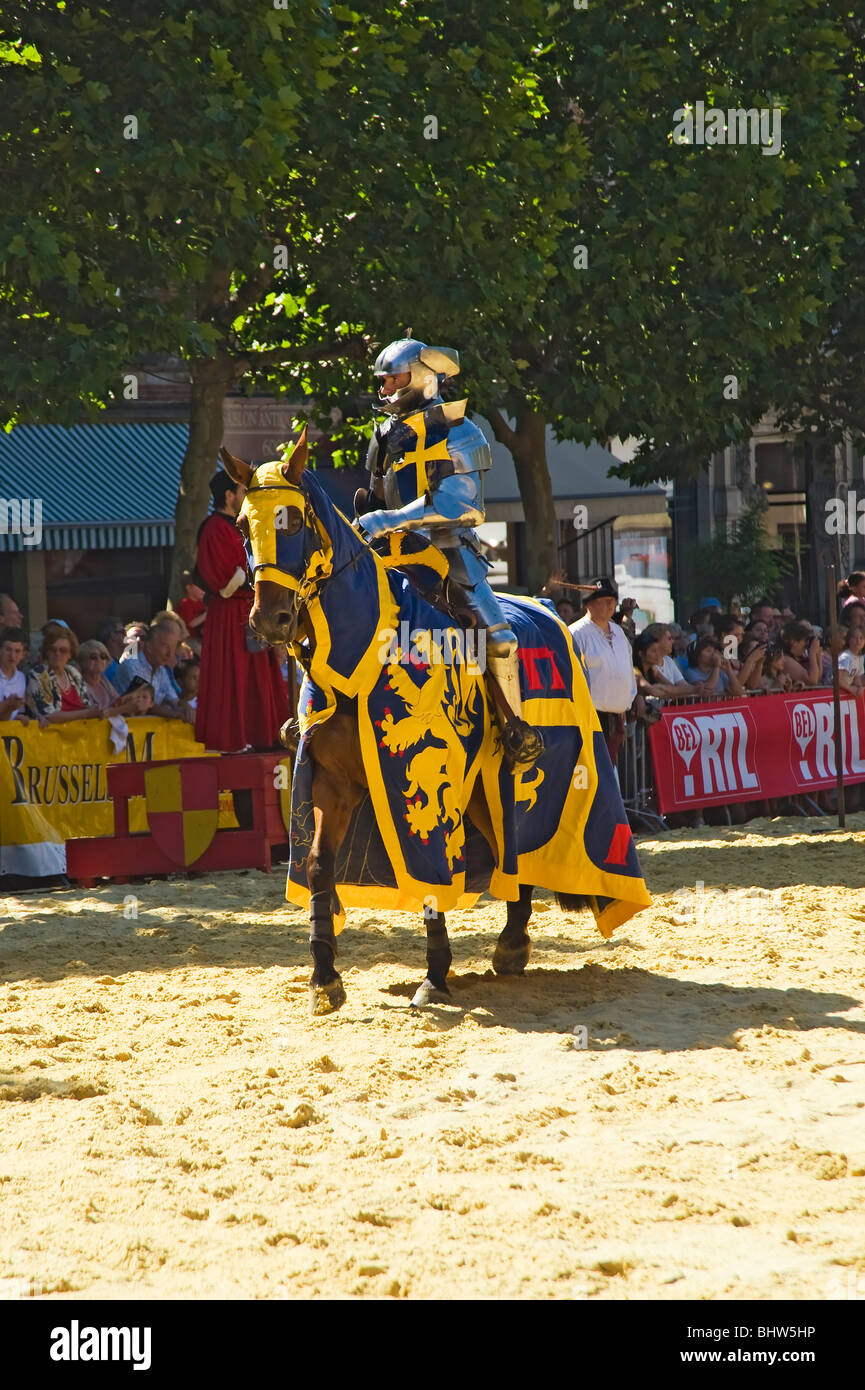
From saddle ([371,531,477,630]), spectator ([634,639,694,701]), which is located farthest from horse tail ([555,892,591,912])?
Result: spectator ([634,639,694,701])

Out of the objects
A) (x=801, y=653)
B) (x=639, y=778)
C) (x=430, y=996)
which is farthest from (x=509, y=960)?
(x=801, y=653)

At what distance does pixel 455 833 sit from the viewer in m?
8.21

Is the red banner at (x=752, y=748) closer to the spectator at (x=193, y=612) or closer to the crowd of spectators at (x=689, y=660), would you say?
the crowd of spectators at (x=689, y=660)

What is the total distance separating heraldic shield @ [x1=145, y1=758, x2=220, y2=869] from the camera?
12.4 meters

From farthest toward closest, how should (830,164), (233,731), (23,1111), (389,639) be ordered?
(830,164) → (233,731) → (389,639) → (23,1111)

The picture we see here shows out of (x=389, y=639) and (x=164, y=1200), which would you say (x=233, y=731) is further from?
(x=164, y=1200)

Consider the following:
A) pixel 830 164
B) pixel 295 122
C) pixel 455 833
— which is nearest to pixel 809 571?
pixel 830 164

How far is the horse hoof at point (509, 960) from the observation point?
886cm

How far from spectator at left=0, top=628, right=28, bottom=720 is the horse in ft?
15.6

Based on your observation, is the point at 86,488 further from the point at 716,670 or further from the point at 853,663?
the point at 853,663

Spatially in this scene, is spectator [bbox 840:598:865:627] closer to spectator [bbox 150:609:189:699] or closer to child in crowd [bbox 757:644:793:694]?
child in crowd [bbox 757:644:793:694]

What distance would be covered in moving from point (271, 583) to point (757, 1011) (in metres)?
2.86

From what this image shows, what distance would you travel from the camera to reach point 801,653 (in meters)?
17.0

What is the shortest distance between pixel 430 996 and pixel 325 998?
490 mm
